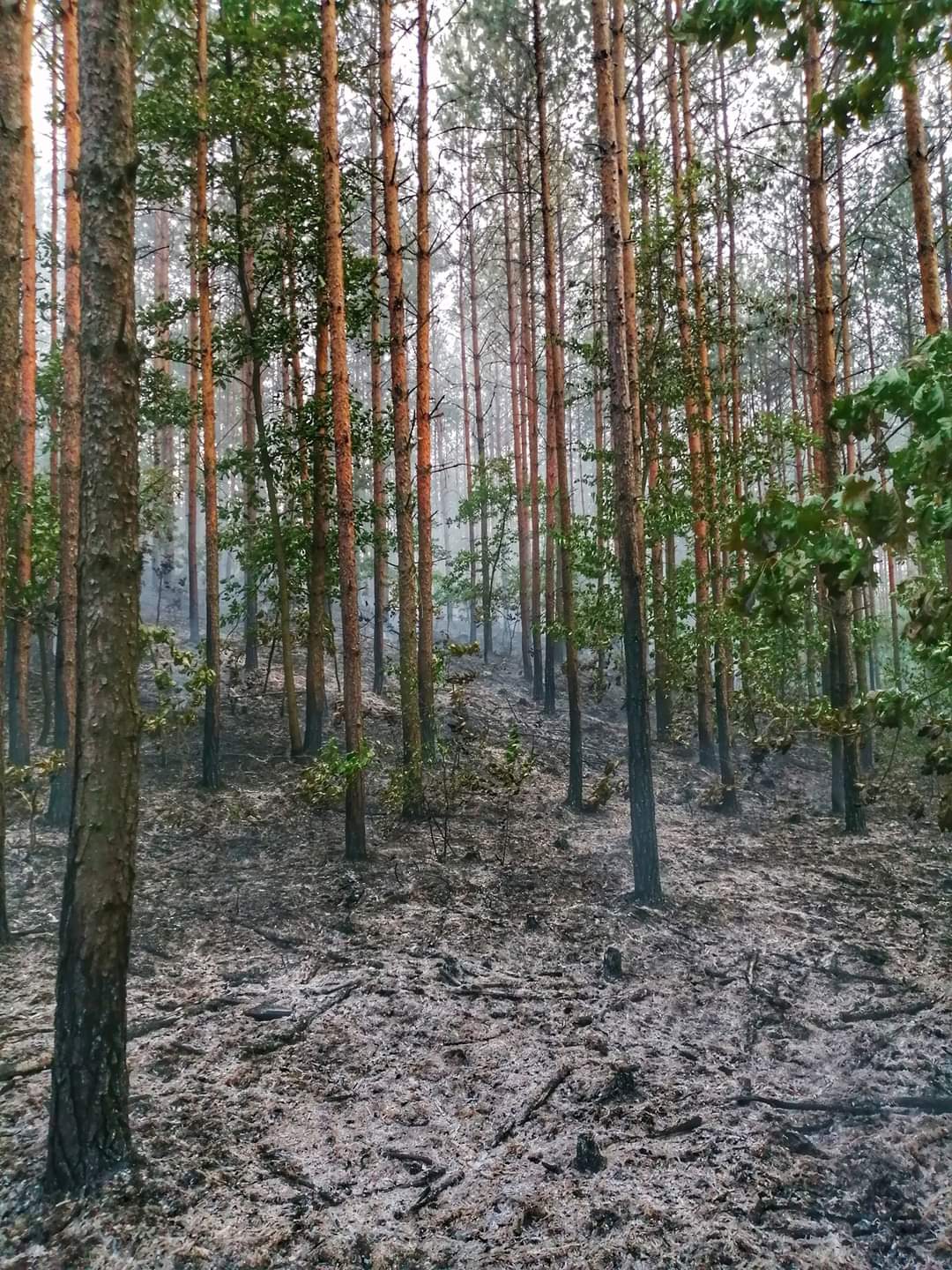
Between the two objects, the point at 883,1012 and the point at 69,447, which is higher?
the point at 69,447

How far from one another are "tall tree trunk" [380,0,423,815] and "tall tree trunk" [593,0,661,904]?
2.60 m

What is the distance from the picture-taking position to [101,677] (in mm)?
3797

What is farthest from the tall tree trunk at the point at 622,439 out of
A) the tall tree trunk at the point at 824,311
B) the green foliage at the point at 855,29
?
the green foliage at the point at 855,29

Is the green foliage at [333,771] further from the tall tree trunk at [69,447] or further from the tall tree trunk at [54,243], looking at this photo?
the tall tree trunk at [54,243]

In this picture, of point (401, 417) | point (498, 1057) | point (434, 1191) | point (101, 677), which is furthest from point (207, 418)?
point (434, 1191)

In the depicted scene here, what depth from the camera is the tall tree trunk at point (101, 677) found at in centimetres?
375

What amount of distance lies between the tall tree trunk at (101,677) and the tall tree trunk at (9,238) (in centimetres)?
222

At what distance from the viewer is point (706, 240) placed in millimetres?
16172

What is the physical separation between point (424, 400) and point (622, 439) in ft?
11.7

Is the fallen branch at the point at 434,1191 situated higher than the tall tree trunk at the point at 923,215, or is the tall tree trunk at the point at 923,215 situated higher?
the tall tree trunk at the point at 923,215

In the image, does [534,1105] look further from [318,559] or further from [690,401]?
[690,401]

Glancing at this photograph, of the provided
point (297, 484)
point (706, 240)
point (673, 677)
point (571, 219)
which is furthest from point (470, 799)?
point (571, 219)

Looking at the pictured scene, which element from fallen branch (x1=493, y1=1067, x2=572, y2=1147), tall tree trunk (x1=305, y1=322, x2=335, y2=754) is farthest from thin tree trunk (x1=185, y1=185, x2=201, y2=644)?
fallen branch (x1=493, y1=1067, x2=572, y2=1147)

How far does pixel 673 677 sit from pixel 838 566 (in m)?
11.9
